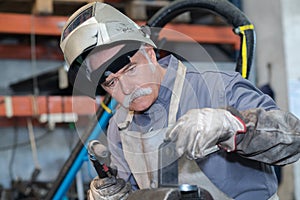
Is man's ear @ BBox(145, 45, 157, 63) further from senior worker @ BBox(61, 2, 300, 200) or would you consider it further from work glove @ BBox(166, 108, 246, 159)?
work glove @ BBox(166, 108, 246, 159)

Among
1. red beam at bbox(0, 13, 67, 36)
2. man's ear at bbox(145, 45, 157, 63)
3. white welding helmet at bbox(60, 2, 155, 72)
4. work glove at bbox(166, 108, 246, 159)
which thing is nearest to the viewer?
work glove at bbox(166, 108, 246, 159)

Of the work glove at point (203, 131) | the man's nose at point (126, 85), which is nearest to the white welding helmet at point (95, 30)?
the man's nose at point (126, 85)

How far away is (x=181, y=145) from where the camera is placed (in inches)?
38.9

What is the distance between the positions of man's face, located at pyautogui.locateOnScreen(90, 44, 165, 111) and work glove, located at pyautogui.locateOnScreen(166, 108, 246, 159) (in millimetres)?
301

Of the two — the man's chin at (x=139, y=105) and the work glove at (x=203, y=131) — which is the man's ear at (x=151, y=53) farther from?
the work glove at (x=203, y=131)

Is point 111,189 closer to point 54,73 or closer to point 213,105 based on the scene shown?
point 213,105

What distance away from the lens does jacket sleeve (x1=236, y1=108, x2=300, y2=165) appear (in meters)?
1.07

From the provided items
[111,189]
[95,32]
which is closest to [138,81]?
[95,32]

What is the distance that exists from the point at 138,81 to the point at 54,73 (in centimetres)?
182

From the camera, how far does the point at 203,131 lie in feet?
3.25

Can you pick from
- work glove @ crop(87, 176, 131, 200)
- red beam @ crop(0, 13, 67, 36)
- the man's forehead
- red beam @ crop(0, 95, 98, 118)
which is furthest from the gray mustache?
red beam @ crop(0, 13, 67, 36)

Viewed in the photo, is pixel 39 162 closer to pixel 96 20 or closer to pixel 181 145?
pixel 96 20

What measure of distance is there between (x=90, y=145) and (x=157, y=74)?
10.6 inches

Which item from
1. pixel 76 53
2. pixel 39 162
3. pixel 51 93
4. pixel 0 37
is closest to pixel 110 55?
pixel 76 53
